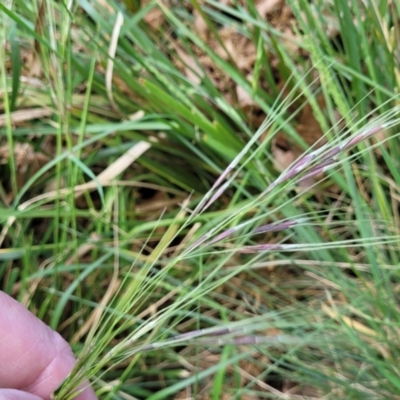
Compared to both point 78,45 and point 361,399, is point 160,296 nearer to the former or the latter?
point 361,399

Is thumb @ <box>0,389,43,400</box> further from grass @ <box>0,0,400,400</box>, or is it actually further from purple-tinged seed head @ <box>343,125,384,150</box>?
purple-tinged seed head @ <box>343,125,384,150</box>

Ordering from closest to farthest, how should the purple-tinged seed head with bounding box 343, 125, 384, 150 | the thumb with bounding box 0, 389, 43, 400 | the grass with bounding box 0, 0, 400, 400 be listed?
the purple-tinged seed head with bounding box 343, 125, 384, 150
the thumb with bounding box 0, 389, 43, 400
the grass with bounding box 0, 0, 400, 400

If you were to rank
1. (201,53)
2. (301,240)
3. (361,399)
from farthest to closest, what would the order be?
(201,53), (301,240), (361,399)

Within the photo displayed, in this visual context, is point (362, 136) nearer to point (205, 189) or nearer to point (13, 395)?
point (13, 395)

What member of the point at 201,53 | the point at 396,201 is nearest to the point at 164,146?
the point at 201,53

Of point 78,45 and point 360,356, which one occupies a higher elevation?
point 78,45

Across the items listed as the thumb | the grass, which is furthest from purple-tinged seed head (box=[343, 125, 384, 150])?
the thumb
